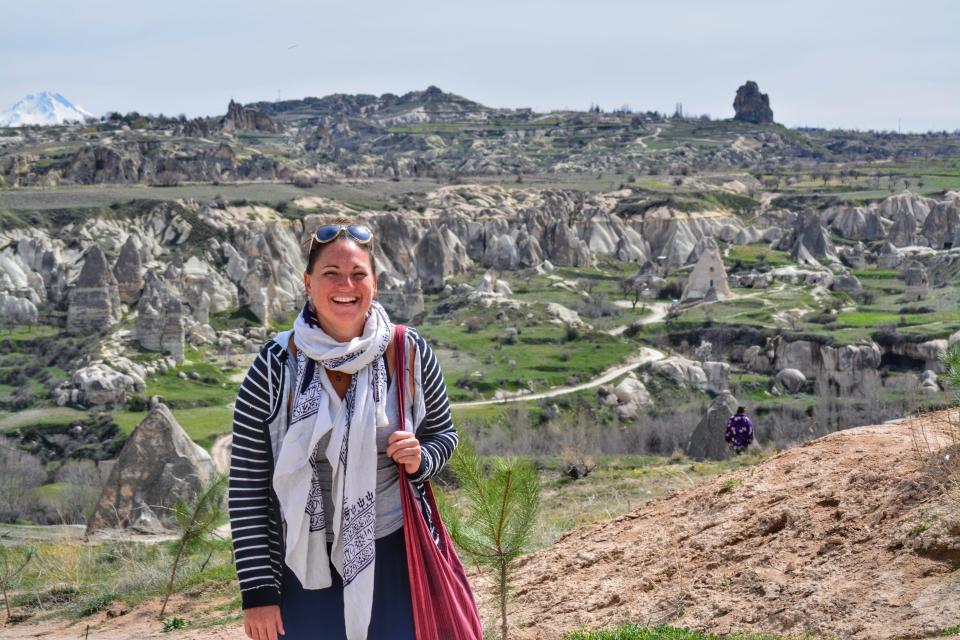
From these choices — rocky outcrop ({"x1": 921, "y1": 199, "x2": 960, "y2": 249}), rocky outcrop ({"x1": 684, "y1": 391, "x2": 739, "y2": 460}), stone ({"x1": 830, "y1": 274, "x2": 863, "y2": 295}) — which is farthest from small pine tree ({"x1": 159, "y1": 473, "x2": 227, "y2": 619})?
rocky outcrop ({"x1": 921, "y1": 199, "x2": 960, "y2": 249})

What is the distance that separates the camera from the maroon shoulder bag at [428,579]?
280 cm

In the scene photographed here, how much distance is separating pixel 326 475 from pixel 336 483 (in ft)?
0.19

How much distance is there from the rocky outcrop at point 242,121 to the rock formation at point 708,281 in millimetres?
77201

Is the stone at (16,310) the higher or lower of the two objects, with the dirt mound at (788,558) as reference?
lower

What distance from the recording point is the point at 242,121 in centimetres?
11775

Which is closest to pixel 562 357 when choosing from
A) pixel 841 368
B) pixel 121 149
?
pixel 841 368

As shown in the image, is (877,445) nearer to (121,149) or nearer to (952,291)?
(952,291)

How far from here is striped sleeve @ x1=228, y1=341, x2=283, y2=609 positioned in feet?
9.07

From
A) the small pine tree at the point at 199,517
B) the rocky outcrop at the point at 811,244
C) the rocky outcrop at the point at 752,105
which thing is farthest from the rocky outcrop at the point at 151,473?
the rocky outcrop at the point at 752,105

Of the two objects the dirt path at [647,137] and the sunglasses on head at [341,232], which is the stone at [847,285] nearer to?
the sunglasses on head at [341,232]

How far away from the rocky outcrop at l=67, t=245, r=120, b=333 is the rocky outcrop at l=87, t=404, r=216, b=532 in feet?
84.4

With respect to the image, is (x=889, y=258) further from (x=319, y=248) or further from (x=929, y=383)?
(x=319, y=248)

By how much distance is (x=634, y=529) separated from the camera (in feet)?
18.8

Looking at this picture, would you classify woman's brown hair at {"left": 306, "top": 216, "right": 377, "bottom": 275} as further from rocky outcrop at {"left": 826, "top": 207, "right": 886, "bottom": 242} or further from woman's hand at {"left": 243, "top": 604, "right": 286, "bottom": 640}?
rocky outcrop at {"left": 826, "top": 207, "right": 886, "bottom": 242}
